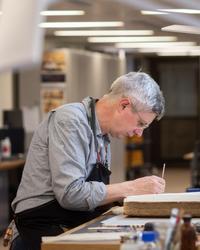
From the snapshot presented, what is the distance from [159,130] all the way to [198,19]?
1526 cm

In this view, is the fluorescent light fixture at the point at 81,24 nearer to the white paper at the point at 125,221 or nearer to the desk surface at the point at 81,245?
the white paper at the point at 125,221

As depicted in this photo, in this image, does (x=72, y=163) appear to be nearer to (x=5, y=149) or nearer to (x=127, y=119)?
(x=127, y=119)

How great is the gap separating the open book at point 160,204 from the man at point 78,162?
2.3 inches

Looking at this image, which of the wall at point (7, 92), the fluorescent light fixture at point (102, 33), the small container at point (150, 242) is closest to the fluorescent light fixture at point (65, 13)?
the fluorescent light fixture at point (102, 33)

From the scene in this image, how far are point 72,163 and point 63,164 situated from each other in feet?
0.12

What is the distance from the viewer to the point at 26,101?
13227 mm

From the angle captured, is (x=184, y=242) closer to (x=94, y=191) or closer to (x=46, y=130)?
(x=94, y=191)

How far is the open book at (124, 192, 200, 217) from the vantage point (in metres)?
3.02

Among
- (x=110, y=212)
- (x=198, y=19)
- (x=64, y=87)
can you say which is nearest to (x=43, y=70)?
(x=64, y=87)

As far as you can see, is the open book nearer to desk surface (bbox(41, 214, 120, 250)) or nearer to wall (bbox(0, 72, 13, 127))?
desk surface (bbox(41, 214, 120, 250))

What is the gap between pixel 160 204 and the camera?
9.91 feet

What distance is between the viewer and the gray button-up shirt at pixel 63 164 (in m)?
2.87

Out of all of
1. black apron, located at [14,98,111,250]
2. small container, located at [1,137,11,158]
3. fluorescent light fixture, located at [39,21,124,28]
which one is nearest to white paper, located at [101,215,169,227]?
black apron, located at [14,98,111,250]

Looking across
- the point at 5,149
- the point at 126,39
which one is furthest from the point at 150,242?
the point at 126,39
